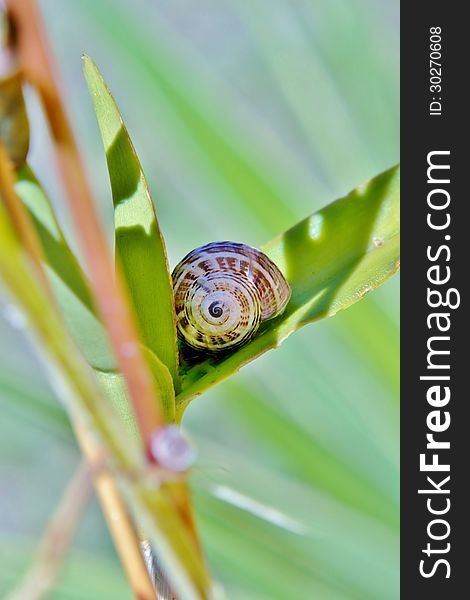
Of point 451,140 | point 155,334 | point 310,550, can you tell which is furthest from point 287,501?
point 451,140

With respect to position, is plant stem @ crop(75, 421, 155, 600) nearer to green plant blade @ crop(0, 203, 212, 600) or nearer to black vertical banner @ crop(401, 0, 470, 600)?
green plant blade @ crop(0, 203, 212, 600)

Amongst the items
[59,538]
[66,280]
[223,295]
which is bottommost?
[59,538]

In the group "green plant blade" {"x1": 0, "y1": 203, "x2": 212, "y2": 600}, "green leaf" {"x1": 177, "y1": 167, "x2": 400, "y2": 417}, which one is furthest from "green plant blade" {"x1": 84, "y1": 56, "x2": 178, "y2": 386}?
"green plant blade" {"x1": 0, "y1": 203, "x2": 212, "y2": 600}

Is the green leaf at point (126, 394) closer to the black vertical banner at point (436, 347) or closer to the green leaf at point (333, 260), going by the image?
the green leaf at point (333, 260)

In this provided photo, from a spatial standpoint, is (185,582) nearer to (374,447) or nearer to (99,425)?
(99,425)

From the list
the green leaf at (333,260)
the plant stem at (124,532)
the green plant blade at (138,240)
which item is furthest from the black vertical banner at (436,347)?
the plant stem at (124,532)

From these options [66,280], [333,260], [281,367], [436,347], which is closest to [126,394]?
[66,280]

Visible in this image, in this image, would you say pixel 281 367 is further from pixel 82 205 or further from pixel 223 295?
pixel 82 205
